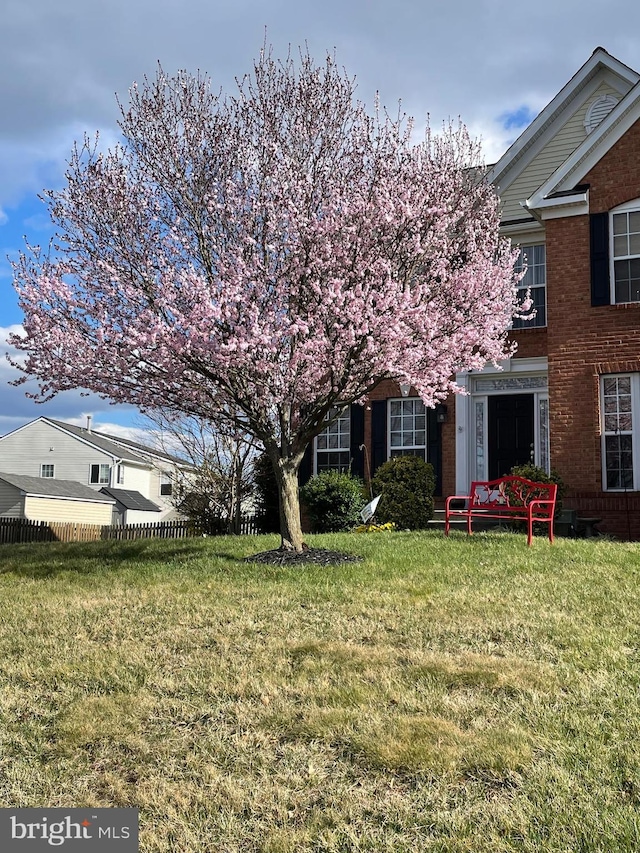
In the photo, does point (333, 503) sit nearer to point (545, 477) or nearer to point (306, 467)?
point (306, 467)

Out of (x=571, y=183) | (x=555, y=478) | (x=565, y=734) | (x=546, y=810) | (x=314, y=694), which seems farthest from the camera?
(x=571, y=183)

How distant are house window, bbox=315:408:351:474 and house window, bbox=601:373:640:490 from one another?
226 inches

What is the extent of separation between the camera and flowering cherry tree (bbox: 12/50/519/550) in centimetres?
911

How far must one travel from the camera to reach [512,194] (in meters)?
17.3

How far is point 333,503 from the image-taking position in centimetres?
1580

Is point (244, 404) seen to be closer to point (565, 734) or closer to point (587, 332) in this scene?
point (565, 734)

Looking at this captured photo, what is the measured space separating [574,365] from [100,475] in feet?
106

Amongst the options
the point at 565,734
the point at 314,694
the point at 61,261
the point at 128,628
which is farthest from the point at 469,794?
the point at 61,261

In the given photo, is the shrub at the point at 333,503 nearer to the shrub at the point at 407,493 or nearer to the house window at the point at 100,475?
the shrub at the point at 407,493

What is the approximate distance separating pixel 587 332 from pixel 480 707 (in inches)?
430

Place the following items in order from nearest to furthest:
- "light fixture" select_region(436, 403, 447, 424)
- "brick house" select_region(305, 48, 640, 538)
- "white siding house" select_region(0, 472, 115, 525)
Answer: "brick house" select_region(305, 48, 640, 538), "light fixture" select_region(436, 403, 447, 424), "white siding house" select_region(0, 472, 115, 525)

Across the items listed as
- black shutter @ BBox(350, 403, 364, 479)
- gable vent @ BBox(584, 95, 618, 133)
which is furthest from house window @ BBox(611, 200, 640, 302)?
black shutter @ BBox(350, 403, 364, 479)

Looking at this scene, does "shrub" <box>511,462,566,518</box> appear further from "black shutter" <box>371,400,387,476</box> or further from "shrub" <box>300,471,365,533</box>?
"black shutter" <box>371,400,387,476</box>
